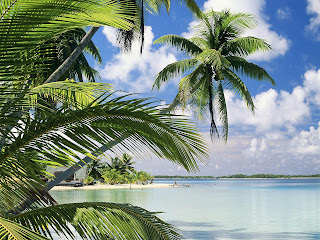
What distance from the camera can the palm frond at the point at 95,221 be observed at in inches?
118

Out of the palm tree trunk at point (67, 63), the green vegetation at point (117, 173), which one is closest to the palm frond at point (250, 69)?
the palm tree trunk at point (67, 63)

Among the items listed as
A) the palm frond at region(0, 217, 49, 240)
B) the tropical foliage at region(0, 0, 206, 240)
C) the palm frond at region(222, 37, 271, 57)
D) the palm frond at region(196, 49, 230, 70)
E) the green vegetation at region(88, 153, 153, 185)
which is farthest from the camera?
the green vegetation at region(88, 153, 153, 185)

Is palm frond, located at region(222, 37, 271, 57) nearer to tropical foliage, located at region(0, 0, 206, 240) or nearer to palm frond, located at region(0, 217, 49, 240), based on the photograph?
tropical foliage, located at region(0, 0, 206, 240)

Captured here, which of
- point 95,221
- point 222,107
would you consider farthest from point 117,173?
point 95,221

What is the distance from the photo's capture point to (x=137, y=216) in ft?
11.3

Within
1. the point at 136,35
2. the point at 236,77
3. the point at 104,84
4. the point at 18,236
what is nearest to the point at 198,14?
the point at 136,35

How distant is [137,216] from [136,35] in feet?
22.4

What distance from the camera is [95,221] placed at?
121 inches

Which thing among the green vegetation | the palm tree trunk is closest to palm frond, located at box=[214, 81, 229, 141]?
the palm tree trunk

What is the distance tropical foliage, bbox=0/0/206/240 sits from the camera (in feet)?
8.13

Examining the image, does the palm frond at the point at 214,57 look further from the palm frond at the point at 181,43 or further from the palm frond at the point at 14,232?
the palm frond at the point at 14,232

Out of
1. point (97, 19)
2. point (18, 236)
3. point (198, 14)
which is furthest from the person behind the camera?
point (198, 14)

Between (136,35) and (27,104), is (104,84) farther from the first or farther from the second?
(136,35)

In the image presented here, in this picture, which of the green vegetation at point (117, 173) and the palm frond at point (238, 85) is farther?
the green vegetation at point (117, 173)
